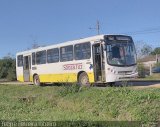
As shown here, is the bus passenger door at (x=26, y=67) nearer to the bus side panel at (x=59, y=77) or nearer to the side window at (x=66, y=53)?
the bus side panel at (x=59, y=77)

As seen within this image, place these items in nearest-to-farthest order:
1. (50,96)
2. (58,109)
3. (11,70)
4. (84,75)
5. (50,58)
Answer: (58,109)
(50,96)
(84,75)
(50,58)
(11,70)

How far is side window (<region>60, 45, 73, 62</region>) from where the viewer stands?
26.9 meters

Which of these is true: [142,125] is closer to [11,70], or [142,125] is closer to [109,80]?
[109,80]

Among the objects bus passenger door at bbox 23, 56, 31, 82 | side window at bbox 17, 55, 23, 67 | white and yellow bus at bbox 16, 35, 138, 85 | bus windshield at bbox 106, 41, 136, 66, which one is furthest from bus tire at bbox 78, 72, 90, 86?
side window at bbox 17, 55, 23, 67

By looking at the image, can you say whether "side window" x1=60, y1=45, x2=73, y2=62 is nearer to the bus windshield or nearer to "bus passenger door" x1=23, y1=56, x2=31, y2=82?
the bus windshield

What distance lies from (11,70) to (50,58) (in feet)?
88.8

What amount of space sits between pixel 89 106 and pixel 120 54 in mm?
7912

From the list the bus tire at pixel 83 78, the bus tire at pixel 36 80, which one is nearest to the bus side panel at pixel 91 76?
the bus tire at pixel 83 78

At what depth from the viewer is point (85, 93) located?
18156 millimetres

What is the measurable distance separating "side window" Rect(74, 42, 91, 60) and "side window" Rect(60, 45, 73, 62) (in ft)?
2.20

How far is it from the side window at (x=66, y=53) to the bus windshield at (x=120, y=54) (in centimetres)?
374

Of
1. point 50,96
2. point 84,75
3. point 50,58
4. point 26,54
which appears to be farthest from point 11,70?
point 50,96

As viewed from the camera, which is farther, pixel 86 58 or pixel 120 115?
pixel 86 58

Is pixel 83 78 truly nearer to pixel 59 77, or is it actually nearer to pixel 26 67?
pixel 59 77
